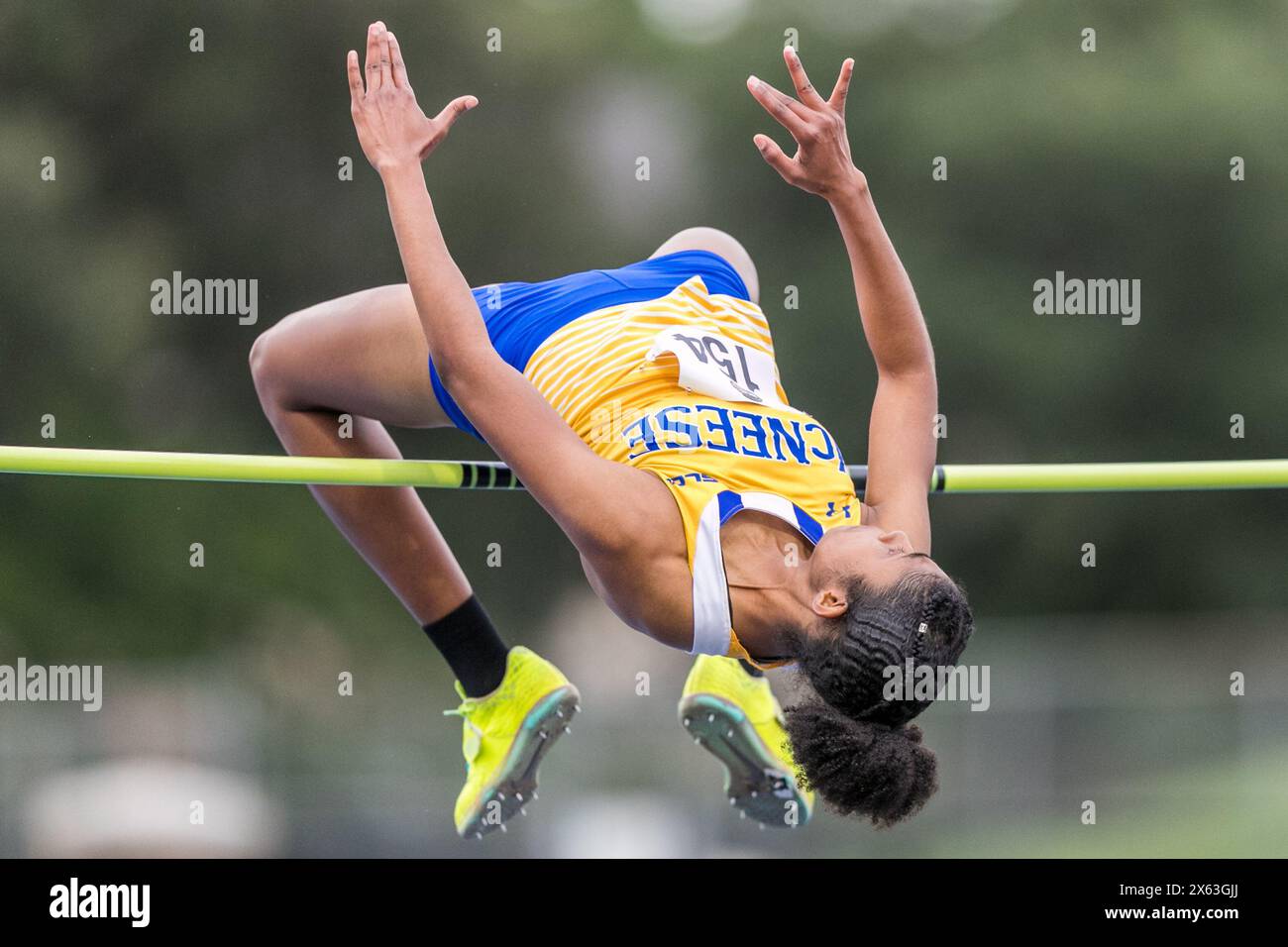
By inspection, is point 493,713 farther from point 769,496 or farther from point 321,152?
point 321,152

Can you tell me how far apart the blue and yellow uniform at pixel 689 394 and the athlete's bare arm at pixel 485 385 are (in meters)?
0.13

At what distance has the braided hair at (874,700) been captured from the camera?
3.29 meters

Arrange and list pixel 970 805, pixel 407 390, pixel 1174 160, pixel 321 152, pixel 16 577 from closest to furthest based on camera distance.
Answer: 1. pixel 407 390
2. pixel 970 805
3. pixel 16 577
4. pixel 321 152
5. pixel 1174 160

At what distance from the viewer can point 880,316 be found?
3920 millimetres

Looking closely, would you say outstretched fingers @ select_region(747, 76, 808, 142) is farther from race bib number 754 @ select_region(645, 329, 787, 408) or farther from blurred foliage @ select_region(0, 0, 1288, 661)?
blurred foliage @ select_region(0, 0, 1288, 661)

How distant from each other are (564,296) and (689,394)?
1.74 feet

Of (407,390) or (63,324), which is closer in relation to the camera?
(407,390)

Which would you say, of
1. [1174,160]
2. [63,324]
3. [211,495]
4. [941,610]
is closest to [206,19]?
[63,324]

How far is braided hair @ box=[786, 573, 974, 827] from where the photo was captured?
130 inches

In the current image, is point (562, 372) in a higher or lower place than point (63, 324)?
lower

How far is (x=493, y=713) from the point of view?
14.5 ft

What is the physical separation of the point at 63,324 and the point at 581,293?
990cm

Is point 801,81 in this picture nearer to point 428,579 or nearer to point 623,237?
point 428,579

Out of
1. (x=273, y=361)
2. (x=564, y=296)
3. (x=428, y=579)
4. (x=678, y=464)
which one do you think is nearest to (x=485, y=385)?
(x=678, y=464)
